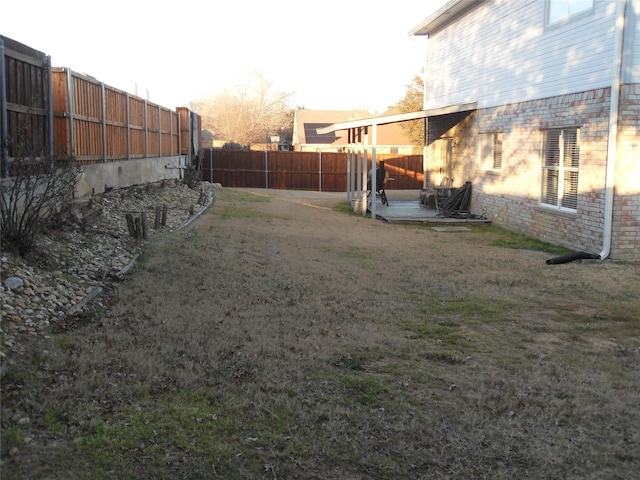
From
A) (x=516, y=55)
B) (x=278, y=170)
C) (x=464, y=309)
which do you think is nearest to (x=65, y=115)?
(x=464, y=309)

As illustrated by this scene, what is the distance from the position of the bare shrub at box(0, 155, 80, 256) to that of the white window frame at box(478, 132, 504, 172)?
1104 cm

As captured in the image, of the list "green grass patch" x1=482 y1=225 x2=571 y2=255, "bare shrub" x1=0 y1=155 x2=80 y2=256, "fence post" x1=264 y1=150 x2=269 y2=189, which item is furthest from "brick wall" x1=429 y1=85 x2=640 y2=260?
"fence post" x1=264 y1=150 x2=269 y2=189

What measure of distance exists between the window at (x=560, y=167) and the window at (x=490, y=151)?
253 centimetres

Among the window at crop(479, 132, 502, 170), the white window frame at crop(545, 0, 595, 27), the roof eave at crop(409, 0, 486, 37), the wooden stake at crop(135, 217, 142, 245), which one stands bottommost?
the wooden stake at crop(135, 217, 142, 245)

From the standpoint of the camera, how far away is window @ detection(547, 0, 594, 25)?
1138 centimetres

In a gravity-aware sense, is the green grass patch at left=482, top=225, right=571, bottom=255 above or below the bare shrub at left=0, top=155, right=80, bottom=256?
below

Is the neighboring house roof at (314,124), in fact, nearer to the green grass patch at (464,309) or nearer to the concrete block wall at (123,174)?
the concrete block wall at (123,174)

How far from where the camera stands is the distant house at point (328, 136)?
135ft

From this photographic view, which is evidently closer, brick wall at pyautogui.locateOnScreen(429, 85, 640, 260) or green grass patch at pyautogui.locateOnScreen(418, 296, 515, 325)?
green grass patch at pyautogui.locateOnScreen(418, 296, 515, 325)

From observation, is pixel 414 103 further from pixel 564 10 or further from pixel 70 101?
pixel 70 101

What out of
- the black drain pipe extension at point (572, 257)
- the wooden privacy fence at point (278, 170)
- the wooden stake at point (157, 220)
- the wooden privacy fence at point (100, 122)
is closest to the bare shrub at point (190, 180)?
the wooden privacy fence at point (100, 122)

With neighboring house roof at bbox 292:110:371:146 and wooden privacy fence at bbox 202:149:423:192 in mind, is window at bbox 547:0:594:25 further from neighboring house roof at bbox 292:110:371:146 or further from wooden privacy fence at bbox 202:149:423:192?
neighboring house roof at bbox 292:110:371:146

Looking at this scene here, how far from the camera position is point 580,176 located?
450 inches

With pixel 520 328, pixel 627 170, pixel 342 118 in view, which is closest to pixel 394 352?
pixel 520 328
